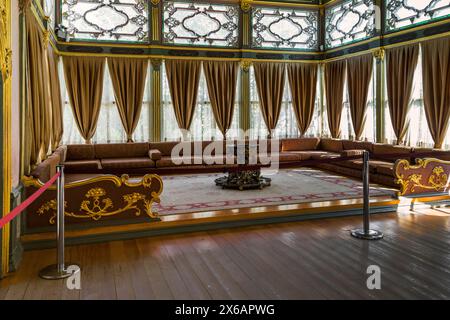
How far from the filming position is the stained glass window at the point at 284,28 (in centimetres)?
1073

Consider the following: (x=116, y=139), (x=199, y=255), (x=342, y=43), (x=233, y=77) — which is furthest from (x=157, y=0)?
(x=199, y=255)

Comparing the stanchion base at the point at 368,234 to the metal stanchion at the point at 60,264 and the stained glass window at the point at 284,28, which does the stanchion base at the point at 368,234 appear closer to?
the metal stanchion at the point at 60,264

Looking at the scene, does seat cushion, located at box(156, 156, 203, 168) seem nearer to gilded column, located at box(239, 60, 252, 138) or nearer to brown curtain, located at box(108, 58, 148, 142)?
brown curtain, located at box(108, 58, 148, 142)

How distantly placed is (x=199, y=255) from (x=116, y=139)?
6.43 m

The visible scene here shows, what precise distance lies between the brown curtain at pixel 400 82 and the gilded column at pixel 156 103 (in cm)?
538

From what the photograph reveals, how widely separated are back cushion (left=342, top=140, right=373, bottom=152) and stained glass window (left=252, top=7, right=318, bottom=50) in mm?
3162

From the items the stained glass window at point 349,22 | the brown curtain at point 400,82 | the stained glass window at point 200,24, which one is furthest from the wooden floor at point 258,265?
the stained glass window at point 200,24

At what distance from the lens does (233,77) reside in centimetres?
1048

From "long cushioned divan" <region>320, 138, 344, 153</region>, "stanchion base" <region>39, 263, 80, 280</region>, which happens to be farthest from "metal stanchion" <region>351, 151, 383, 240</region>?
"long cushioned divan" <region>320, 138, 344, 153</region>

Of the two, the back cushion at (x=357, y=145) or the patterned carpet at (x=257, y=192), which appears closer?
the patterned carpet at (x=257, y=192)

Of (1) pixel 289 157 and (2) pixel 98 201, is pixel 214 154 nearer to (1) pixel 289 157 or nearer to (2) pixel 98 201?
(1) pixel 289 157

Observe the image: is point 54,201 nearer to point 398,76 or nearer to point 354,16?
point 398,76

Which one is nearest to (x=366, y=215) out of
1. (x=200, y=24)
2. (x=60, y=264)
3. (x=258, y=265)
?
(x=258, y=265)

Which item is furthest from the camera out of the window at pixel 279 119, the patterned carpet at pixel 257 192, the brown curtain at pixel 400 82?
the window at pixel 279 119
